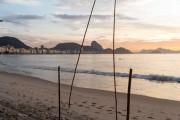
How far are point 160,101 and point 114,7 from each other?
35.7 feet

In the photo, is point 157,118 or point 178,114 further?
point 178,114

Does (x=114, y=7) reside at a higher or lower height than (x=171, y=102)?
higher

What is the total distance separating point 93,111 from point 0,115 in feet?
12.2

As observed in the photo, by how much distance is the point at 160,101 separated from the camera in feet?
49.7

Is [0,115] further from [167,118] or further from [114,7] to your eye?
[167,118]

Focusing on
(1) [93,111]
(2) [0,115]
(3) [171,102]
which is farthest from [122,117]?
(3) [171,102]

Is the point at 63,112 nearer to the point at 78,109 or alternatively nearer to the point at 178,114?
the point at 78,109

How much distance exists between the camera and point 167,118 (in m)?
10.5

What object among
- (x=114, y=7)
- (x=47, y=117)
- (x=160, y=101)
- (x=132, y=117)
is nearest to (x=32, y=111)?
(x=47, y=117)

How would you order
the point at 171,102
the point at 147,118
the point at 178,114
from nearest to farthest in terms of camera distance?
1. the point at 147,118
2. the point at 178,114
3. the point at 171,102

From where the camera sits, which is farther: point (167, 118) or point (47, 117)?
point (167, 118)

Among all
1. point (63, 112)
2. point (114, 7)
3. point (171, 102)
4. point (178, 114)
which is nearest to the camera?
point (114, 7)

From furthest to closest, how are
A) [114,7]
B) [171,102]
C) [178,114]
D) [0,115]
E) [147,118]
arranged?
1. [171,102]
2. [178,114]
3. [147,118]
4. [0,115]
5. [114,7]

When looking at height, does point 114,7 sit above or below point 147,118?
above
